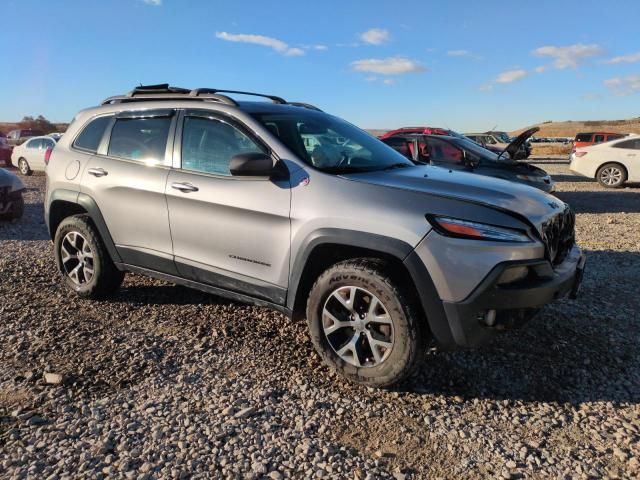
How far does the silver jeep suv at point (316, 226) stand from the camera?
287cm

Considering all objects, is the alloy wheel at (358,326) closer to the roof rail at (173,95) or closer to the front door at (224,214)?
the front door at (224,214)

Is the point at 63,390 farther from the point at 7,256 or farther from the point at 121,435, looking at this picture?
the point at 7,256

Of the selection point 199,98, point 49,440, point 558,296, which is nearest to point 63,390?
point 49,440

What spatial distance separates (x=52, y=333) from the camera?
3.98 metres

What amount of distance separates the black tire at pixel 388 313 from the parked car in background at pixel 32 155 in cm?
1855

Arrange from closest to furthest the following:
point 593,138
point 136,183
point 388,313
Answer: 1. point 388,313
2. point 136,183
3. point 593,138

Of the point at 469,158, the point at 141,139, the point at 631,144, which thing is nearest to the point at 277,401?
the point at 141,139

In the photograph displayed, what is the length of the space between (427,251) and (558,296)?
94cm

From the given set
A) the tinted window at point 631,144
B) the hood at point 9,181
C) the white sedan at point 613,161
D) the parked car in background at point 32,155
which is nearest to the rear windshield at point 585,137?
the white sedan at point 613,161

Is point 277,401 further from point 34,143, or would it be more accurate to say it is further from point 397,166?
point 34,143

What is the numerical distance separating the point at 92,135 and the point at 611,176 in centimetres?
1459

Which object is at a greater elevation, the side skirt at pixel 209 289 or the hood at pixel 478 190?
the hood at pixel 478 190

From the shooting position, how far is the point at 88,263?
465 centimetres

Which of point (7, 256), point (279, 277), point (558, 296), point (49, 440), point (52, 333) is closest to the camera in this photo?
point (49, 440)
